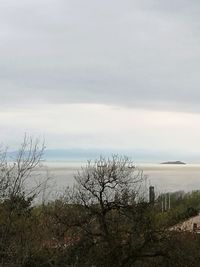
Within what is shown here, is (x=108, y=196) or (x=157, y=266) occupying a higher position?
(x=108, y=196)

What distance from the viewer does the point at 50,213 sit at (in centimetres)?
1414

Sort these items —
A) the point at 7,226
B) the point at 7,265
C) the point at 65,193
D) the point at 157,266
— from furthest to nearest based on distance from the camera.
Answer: the point at 65,193
the point at 157,266
the point at 7,226
the point at 7,265

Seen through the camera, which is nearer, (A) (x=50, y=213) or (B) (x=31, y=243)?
(B) (x=31, y=243)

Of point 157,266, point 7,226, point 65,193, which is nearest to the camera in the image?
point 7,226

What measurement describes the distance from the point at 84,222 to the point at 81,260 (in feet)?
2.74

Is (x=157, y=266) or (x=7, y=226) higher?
(x=7, y=226)

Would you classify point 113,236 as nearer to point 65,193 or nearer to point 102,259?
point 102,259

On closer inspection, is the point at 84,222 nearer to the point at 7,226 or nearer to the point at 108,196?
the point at 108,196

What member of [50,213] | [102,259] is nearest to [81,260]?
[102,259]

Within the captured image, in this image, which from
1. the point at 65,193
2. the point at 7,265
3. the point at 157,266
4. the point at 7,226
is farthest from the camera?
the point at 65,193

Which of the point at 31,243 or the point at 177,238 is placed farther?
the point at 177,238

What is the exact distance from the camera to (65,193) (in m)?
14.4

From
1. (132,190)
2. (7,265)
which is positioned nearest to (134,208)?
(132,190)

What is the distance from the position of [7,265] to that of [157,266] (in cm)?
363
